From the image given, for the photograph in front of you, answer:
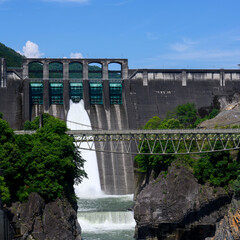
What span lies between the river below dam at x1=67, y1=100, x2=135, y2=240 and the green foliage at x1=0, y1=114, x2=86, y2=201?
10.4 meters

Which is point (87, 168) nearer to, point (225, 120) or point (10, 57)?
point (225, 120)

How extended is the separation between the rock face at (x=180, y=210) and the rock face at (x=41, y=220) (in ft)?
50.8

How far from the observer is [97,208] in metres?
91.5

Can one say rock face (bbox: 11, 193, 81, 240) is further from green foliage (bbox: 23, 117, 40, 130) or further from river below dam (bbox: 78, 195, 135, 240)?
green foliage (bbox: 23, 117, 40, 130)

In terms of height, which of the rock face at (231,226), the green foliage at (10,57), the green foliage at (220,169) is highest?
the green foliage at (10,57)

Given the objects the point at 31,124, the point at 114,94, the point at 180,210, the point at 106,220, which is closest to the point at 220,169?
the point at 180,210

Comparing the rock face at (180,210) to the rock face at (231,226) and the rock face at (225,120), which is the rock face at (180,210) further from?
the rock face at (225,120)

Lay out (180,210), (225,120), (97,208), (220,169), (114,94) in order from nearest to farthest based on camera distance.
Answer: (180,210), (220,169), (97,208), (225,120), (114,94)

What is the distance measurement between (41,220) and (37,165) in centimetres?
706

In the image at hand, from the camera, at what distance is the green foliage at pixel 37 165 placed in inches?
2598

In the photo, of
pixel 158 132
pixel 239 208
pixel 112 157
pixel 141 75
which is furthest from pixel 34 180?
pixel 141 75

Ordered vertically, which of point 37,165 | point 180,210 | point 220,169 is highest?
point 37,165

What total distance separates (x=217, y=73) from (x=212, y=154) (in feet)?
171

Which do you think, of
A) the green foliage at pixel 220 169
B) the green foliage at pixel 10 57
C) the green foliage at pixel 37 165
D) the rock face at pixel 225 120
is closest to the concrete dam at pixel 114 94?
the rock face at pixel 225 120
